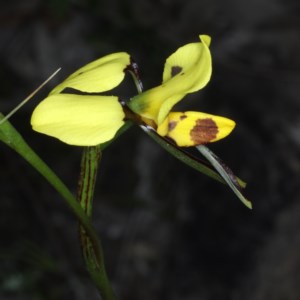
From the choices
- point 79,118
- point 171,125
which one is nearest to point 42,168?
point 79,118

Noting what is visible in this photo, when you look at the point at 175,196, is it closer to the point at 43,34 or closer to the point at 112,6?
the point at 112,6

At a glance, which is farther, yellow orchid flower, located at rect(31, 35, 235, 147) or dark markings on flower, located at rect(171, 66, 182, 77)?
dark markings on flower, located at rect(171, 66, 182, 77)

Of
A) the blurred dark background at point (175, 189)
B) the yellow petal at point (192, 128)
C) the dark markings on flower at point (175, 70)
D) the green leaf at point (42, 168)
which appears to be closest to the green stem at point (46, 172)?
the green leaf at point (42, 168)

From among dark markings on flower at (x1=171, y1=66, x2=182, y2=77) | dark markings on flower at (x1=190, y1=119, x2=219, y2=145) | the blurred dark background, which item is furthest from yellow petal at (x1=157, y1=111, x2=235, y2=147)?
the blurred dark background

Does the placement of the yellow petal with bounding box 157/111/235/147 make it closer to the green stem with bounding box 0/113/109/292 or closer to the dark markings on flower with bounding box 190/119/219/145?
the dark markings on flower with bounding box 190/119/219/145

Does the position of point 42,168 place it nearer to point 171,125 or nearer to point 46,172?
point 46,172

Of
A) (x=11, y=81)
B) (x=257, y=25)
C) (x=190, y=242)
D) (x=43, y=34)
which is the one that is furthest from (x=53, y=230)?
(x=257, y=25)

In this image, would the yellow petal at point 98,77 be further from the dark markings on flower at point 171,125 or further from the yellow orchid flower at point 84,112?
the dark markings on flower at point 171,125
